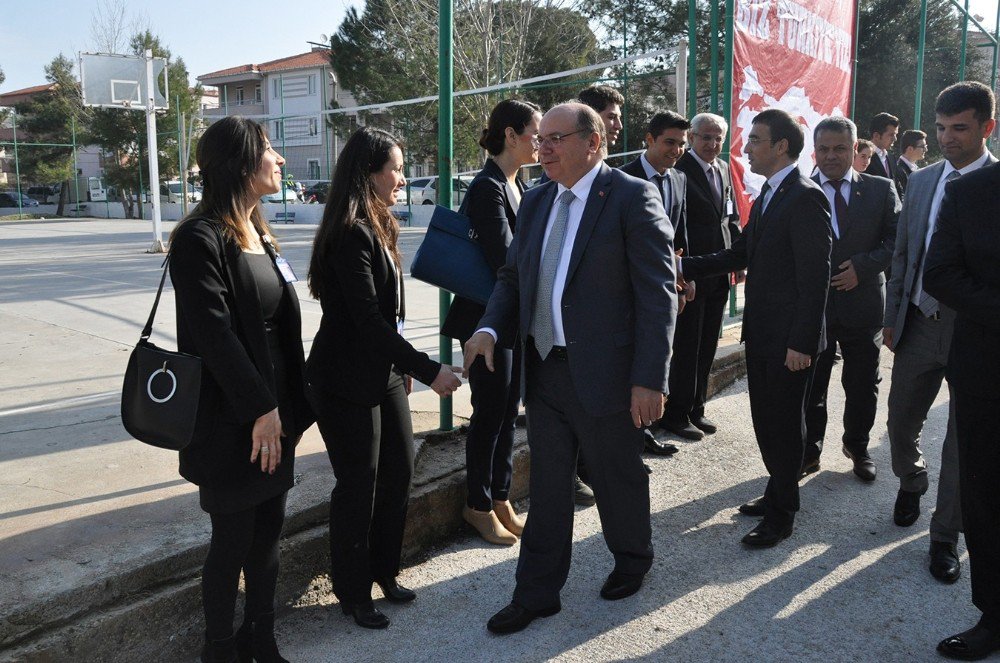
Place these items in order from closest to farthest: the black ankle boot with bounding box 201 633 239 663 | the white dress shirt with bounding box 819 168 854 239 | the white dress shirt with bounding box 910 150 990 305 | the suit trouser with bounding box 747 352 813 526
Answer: the black ankle boot with bounding box 201 633 239 663
the white dress shirt with bounding box 910 150 990 305
the suit trouser with bounding box 747 352 813 526
the white dress shirt with bounding box 819 168 854 239

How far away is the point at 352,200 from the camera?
9.75 feet

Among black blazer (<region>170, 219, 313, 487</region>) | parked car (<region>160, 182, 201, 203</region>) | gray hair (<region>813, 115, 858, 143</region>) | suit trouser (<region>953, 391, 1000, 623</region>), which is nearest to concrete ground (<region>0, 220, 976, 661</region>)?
suit trouser (<region>953, 391, 1000, 623</region>)

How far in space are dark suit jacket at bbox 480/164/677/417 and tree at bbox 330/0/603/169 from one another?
43.7ft

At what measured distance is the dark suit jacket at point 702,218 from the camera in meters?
5.15

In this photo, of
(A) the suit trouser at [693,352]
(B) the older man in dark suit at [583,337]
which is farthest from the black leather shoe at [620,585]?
(A) the suit trouser at [693,352]

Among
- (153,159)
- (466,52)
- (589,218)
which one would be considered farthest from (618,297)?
(466,52)

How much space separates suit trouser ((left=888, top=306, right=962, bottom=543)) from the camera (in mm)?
3469

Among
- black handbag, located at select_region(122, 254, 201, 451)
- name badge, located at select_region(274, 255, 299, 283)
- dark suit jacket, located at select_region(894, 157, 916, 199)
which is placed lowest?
black handbag, located at select_region(122, 254, 201, 451)

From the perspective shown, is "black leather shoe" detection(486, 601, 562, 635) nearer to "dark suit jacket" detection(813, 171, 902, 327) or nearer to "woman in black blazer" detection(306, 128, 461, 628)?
"woman in black blazer" detection(306, 128, 461, 628)

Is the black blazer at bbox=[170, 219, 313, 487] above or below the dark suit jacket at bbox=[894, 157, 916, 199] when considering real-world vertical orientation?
below

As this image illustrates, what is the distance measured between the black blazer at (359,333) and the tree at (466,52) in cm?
1341

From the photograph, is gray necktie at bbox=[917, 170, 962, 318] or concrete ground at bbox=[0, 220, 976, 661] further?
gray necktie at bbox=[917, 170, 962, 318]

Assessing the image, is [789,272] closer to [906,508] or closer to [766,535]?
[766,535]

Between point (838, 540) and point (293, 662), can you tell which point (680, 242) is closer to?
point (838, 540)
